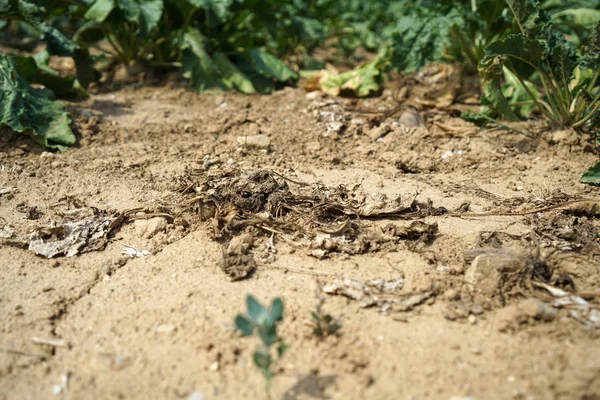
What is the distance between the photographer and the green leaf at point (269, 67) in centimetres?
498

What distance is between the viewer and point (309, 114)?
4473 mm

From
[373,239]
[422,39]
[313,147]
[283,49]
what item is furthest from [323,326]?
[283,49]

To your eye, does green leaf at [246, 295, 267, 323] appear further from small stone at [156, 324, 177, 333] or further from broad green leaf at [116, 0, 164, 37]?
broad green leaf at [116, 0, 164, 37]

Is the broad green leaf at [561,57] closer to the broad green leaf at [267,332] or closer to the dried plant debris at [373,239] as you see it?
the dried plant debris at [373,239]

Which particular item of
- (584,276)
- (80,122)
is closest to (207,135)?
(80,122)

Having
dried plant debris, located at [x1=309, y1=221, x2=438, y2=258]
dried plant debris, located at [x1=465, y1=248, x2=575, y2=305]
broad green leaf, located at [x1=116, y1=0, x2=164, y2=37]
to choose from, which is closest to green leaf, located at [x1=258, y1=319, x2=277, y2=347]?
dried plant debris, located at [x1=309, y1=221, x2=438, y2=258]

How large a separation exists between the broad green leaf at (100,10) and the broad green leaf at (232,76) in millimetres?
939

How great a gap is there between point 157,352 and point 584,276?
1.86m

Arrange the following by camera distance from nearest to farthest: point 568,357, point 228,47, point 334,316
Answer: point 568,357 < point 334,316 < point 228,47

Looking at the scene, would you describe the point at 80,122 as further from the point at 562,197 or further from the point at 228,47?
the point at 562,197

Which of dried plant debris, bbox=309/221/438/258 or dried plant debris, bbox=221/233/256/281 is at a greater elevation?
dried plant debris, bbox=309/221/438/258

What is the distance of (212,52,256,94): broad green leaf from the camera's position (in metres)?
4.92

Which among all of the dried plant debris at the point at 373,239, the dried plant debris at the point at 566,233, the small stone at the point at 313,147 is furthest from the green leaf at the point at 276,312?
the small stone at the point at 313,147

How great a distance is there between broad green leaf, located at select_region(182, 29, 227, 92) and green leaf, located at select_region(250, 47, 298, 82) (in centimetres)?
34
